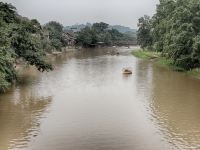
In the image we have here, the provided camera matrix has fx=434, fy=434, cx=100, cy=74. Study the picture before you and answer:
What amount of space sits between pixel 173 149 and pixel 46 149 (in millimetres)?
6965

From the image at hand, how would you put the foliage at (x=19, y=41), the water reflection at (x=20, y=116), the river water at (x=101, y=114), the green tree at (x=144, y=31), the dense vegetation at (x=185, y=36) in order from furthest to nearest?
the green tree at (x=144, y=31) → the dense vegetation at (x=185, y=36) → the foliage at (x=19, y=41) → the water reflection at (x=20, y=116) → the river water at (x=101, y=114)

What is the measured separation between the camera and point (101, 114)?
32531mm

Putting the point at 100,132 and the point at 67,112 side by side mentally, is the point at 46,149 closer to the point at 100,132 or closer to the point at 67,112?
the point at 100,132

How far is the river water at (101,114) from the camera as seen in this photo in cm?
2520

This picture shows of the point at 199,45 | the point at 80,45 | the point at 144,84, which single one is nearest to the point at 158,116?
the point at 144,84

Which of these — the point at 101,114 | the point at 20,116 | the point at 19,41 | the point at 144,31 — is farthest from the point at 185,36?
the point at 144,31

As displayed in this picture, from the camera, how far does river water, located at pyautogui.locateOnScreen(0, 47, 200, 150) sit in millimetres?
25203

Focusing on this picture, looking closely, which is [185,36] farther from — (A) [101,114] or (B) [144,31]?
(B) [144,31]

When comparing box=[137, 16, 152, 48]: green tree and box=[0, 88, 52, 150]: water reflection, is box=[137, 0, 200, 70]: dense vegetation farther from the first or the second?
box=[137, 16, 152, 48]: green tree

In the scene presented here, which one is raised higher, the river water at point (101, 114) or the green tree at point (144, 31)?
the green tree at point (144, 31)

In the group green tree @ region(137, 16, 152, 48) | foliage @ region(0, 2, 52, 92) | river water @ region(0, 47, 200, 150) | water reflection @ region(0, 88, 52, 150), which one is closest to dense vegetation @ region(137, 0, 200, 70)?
river water @ region(0, 47, 200, 150)

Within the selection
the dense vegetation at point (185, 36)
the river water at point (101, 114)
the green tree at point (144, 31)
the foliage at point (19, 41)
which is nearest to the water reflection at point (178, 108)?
the river water at point (101, 114)

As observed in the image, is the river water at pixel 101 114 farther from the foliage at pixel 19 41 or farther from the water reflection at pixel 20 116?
the foliage at pixel 19 41

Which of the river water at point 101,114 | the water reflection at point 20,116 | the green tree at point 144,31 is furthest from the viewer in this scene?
the green tree at point 144,31
